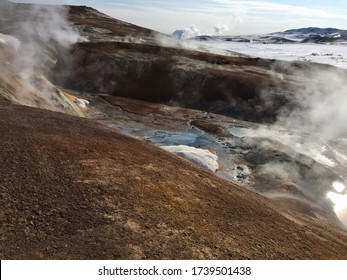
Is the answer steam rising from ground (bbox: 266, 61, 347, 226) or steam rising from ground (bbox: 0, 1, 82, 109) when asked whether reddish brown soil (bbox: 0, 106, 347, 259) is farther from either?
steam rising from ground (bbox: 0, 1, 82, 109)

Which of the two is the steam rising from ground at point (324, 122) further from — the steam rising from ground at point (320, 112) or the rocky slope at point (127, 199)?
the rocky slope at point (127, 199)

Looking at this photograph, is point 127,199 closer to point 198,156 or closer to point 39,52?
point 198,156

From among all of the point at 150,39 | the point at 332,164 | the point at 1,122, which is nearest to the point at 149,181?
the point at 1,122

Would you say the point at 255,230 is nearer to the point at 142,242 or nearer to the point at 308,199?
the point at 142,242

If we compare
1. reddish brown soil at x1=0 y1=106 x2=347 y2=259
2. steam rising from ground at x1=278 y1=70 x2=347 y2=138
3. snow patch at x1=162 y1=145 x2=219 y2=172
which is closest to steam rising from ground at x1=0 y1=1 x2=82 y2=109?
snow patch at x1=162 y1=145 x2=219 y2=172

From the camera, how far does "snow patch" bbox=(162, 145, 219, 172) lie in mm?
24212

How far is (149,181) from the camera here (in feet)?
45.7

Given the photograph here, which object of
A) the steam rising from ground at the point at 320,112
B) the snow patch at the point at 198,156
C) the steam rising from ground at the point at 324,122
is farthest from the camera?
the steam rising from ground at the point at 320,112

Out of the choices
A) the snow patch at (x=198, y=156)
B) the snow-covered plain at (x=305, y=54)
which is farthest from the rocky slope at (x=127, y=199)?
the snow-covered plain at (x=305, y=54)

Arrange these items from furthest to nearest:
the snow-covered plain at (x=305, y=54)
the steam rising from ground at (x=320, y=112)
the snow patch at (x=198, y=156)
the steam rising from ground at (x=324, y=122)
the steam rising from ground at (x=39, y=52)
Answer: the snow-covered plain at (x=305, y=54)
the steam rising from ground at (x=320, y=112)
the steam rising from ground at (x=39, y=52)
the steam rising from ground at (x=324, y=122)
the snow patch at (x=198, y=156)

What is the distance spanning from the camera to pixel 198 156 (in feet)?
82.6

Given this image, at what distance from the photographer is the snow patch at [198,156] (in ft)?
79.4

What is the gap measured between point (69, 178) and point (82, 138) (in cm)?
432

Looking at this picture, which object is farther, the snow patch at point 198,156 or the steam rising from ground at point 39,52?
the steam rising from ground at point 39,52
